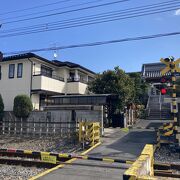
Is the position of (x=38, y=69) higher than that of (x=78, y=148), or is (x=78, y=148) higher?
(x=38, y=69)

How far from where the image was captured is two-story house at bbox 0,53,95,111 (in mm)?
22844

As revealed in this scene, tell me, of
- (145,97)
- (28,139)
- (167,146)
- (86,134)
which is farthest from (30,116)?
(145,97)

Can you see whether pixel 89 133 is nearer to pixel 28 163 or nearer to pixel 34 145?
pixel 34 145

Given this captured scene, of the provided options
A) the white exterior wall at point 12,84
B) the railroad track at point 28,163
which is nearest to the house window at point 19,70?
the white exterior wall at point 12,84

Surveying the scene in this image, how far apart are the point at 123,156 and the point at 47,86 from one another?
1452cm

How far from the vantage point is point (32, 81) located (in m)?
22.8

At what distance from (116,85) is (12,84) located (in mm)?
10309

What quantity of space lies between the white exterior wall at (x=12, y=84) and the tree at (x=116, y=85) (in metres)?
6.58

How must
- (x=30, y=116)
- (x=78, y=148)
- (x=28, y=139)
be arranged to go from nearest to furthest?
(x=78, y=148) < (x=28, y=139) < (x=30, y=116)

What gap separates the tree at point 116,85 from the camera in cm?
2200

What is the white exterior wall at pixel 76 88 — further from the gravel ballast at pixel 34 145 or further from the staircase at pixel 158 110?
the gravel ballast at pixel 34 145

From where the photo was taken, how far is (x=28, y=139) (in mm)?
16016

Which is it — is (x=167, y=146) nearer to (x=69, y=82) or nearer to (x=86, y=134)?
(x=86, y=134)

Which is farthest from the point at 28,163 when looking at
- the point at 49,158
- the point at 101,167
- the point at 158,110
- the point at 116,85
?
the point at 158,110
